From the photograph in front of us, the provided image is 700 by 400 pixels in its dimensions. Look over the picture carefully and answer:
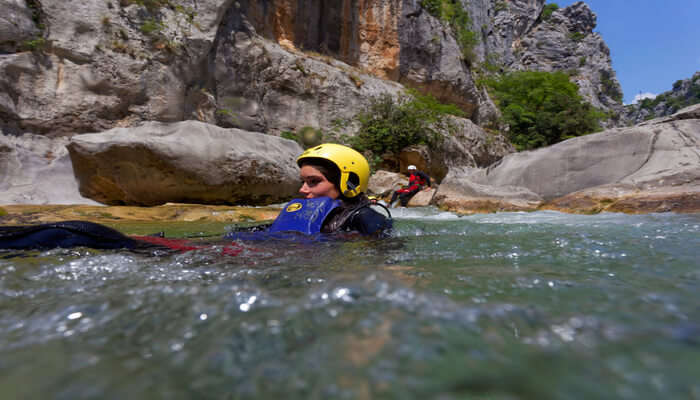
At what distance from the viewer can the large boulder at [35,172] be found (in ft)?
20.2

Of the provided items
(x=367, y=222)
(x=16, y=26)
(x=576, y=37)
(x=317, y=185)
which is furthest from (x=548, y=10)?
(x=367, y=222)

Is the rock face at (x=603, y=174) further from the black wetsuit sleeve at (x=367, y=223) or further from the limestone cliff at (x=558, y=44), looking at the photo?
the limestone cliff at (x=558, y=44)

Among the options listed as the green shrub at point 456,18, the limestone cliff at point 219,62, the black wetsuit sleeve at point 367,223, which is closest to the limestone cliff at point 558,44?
the green shrub at point 456,18

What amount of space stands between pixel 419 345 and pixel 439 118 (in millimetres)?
14423

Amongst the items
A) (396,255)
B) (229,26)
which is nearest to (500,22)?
(229,26)

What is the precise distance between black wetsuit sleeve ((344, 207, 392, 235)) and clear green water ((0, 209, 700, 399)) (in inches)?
45.7

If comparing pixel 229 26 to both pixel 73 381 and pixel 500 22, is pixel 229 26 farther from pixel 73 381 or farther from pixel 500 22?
pixel 500 22

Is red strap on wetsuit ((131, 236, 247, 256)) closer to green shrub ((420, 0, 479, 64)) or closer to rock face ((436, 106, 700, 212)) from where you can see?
rock face ((436, 106, 700, 212))

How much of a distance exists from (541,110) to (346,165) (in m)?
21.9

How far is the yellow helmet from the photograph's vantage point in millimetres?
2924

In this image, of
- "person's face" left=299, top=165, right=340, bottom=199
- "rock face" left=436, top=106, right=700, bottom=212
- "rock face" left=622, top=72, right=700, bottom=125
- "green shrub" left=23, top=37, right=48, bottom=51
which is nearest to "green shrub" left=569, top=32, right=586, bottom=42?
"rock face" left=622, top=72, right=700, bottom=125

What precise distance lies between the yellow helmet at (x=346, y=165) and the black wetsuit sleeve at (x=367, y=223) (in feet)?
1.29

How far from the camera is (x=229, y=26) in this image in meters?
10.8

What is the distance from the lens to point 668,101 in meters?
64.4
